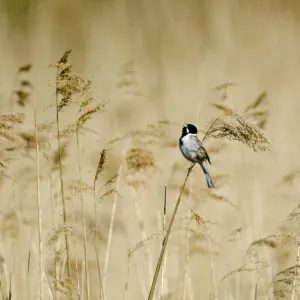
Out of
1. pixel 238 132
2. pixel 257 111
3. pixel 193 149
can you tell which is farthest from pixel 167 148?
pixel 238 132

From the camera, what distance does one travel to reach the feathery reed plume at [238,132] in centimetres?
248

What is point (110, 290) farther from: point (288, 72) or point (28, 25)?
point (28, 25)

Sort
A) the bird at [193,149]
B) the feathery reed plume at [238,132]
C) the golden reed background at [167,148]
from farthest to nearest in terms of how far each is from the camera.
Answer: the golden reed background at [167,148] < the bird at [193,149] < the feathery reed plume at [238,132]

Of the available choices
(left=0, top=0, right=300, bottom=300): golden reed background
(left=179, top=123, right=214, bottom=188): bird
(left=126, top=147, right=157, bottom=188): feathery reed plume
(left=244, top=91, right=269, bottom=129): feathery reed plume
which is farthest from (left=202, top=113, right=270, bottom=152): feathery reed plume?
(left=244, top=91, right=269, bottom=129): feathery reed plume

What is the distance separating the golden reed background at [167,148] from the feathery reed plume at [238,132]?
14.7 inches

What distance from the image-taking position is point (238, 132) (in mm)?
2527

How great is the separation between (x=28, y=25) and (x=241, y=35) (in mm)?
2942

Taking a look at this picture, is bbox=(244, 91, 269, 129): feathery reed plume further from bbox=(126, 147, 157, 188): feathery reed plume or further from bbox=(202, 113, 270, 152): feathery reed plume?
bbox=(202, 113, 270, 152): feathery reed plume

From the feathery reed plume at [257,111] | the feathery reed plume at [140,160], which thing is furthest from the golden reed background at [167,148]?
the feathery reed plume at [257,111]

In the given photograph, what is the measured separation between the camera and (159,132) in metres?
3.87

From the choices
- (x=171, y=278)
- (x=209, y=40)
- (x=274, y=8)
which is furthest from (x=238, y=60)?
(x=171, y=278)

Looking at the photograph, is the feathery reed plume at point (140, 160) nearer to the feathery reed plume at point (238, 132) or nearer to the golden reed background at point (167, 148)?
the golden reed background at point (167, 148)

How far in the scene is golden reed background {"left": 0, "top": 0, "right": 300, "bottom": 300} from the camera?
12.9ft

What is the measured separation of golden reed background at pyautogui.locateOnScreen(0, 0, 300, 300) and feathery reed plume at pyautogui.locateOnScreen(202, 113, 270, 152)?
1.22 feet
